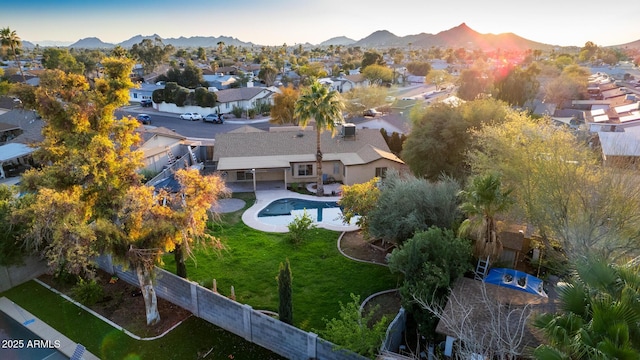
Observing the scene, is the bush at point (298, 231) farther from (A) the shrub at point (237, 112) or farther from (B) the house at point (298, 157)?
(A) the shrub at point (237, 112)

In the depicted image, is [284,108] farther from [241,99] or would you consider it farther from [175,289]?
[175,289]

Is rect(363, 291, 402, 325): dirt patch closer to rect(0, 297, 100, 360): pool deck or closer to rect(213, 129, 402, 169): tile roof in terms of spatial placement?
rect(0, 297, 100, 360): pool deck

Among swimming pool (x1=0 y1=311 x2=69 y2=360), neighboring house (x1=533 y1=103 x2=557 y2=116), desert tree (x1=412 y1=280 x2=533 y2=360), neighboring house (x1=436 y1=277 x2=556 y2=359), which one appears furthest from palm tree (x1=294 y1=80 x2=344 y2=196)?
neighboring house (x1=533 y1=103 x2=557 y2=116)

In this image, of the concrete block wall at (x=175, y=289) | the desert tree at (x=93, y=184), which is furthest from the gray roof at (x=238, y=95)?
the desert tree at (x=93, y=184)

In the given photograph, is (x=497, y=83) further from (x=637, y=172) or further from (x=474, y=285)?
(x=474, y=285)

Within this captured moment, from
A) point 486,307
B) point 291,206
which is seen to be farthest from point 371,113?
point 486,307

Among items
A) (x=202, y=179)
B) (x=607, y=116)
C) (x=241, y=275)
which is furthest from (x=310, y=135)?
(x=607, y=116)

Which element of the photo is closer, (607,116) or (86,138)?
(86,138)
